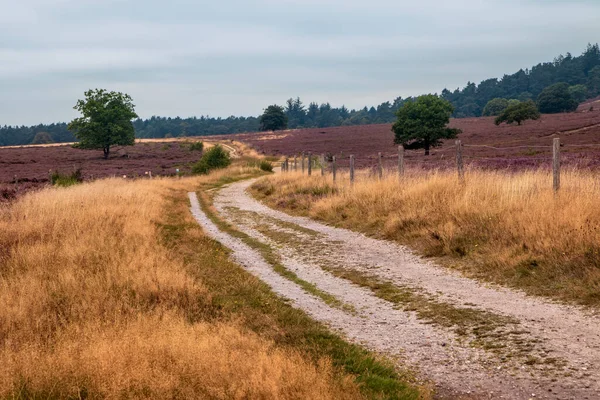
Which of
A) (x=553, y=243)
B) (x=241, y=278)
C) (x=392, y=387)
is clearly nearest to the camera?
(x=392, y=387)

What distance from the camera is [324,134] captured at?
3671 inches

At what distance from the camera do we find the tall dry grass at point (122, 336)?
5176 millimetres

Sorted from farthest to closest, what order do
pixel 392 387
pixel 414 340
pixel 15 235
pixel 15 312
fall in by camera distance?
pixel 15 235, pixel 15 312, pixel 414 340, pixel 392 387

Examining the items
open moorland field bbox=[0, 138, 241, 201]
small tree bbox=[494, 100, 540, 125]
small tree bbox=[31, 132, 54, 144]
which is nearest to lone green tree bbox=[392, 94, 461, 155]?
open moorland field bbox=[0, 138, 241, 201]

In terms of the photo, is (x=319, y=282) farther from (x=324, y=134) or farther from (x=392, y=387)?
(x=324, y=134)

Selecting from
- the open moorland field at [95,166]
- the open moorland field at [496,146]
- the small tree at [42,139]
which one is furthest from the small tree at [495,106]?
the small tree at [42,139]

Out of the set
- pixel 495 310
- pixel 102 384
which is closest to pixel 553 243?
pixel 495 310

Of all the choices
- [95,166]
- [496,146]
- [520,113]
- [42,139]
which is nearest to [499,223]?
[496,146]

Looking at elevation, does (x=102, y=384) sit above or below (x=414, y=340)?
above

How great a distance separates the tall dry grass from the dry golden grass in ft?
17.4

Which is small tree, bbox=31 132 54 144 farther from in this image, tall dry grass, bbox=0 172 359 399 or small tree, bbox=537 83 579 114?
tall dry grass, bbox=0 172 359 399

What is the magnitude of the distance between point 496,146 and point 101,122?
182 ft

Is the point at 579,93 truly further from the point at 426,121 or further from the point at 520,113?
the point at 426,121

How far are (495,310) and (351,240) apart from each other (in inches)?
281
